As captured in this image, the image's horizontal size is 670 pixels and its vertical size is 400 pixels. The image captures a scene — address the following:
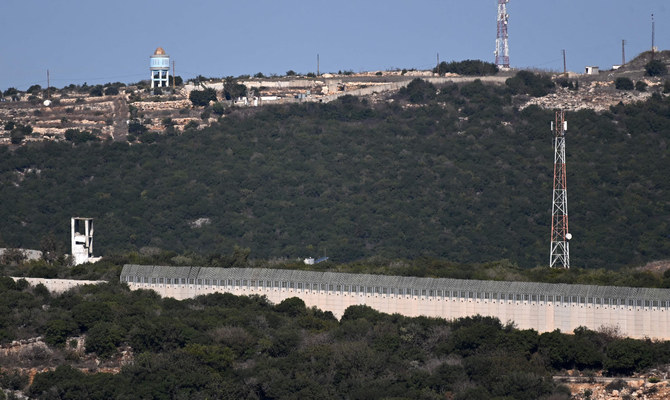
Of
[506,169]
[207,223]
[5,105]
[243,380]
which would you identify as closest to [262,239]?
[207,223]

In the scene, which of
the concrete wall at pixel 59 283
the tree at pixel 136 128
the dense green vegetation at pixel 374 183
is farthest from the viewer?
the tree at pixel 136 128

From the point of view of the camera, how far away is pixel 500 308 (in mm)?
79062

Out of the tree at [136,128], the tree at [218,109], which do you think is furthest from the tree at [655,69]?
the tree at [136,128]

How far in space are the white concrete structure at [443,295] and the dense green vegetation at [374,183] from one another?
85.4ft

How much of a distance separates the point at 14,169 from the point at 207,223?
18.5 metres

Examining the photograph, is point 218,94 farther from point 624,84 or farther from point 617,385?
point 617,385

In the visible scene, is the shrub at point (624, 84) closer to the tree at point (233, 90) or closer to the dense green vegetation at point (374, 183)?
the dense green vegetation at point (374, 183)

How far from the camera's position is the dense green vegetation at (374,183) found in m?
115

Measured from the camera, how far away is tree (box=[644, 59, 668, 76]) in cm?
14338

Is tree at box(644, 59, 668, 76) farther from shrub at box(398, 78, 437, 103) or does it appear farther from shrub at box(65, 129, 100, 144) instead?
shrub at box(65, 129, 100, 144)

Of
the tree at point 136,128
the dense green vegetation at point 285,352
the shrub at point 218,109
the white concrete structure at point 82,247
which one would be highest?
the shrub at point 218,109

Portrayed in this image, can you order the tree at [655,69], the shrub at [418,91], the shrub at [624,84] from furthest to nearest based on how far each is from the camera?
the shrub at [418,91] → the tree at [655,69] → the shrub at [624,84]

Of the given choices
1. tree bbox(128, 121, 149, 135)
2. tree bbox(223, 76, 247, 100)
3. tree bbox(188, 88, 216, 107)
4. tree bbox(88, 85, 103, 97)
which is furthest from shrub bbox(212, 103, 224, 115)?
tree bbox(88, 85, 103, 97)

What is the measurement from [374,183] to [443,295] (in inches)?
1912
